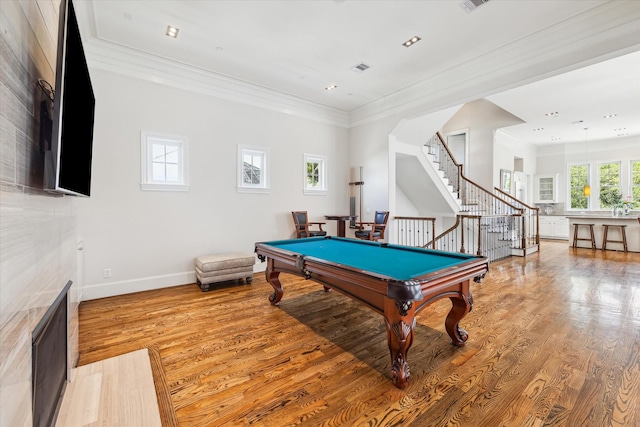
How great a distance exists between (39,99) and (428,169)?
707 centimetres

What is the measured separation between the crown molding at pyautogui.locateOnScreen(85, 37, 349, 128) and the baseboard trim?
3.07 meters

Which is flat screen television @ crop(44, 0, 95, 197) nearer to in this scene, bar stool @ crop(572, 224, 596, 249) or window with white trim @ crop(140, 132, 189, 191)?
window with white trim @ crop(140, 132, 189, 191)

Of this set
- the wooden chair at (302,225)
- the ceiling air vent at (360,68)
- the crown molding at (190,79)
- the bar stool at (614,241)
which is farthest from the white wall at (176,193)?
the bar stool at (614,241)

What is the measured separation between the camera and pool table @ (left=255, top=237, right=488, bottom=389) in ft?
6.35

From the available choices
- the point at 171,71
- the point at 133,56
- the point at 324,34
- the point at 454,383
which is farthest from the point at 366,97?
the point at 454,383

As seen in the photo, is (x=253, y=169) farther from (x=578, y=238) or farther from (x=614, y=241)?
(x=614, y=241)

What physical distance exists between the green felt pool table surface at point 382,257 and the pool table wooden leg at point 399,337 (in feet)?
0.86

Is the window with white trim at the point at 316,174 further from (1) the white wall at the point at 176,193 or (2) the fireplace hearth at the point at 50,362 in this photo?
(2) the fireplace hearth at the point at 50,362

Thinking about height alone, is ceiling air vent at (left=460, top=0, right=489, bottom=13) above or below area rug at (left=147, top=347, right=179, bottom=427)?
above

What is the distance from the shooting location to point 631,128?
27.0ft

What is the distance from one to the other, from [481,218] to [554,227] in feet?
18.8

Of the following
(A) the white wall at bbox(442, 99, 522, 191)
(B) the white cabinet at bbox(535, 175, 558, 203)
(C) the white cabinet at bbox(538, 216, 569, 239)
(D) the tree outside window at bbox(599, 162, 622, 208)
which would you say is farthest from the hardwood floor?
(B) the white cabinet at bbox(535, 175, 558, 203)

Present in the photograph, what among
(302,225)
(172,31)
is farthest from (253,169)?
(172,31)

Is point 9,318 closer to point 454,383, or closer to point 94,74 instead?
point 454,383
